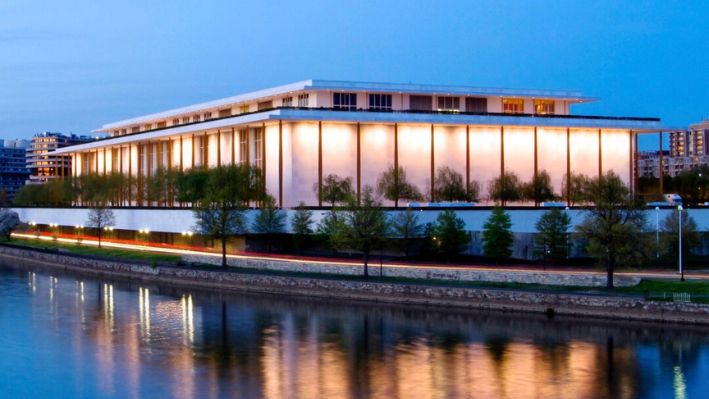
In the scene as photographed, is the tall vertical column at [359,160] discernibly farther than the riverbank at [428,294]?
Yes

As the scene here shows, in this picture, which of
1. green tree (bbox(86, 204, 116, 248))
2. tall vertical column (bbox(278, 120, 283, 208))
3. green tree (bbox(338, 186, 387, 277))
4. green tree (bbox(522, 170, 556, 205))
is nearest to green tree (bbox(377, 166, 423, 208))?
tall vertical column (bbox(278, 120, 283, 208))

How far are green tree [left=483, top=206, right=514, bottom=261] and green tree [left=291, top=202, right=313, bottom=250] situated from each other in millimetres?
12342

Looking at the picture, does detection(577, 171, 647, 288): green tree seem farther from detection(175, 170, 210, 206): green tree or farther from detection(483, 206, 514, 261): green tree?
detection(175, 170, 210, 206): green tree

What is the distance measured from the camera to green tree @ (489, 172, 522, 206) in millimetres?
73938

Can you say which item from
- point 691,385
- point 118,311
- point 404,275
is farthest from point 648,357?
point 118,311

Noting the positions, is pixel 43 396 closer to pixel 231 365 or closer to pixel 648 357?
pixel 231 365

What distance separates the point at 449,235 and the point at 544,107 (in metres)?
33.8

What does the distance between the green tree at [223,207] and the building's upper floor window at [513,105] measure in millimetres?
24146

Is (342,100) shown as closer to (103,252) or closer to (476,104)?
(476,104)

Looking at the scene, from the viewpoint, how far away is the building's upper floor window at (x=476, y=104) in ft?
264

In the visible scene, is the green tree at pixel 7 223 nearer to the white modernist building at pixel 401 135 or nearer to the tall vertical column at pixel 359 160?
the white modernist building at pixel 401 135

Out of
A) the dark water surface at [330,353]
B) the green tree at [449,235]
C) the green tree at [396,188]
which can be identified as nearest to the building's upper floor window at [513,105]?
the green tree at [396,188]

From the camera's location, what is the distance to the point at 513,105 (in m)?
82.4

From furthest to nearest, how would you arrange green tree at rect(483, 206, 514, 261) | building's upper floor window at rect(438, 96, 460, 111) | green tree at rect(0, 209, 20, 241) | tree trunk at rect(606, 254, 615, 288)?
1. green tree at rect(0, 209, 20, 241)
2. building's upper floor window at rect(438, 96, 460, 111)
3. green tree at rect(483, 206, 514, 261)
4. tree trunk at rect(606, 254, 615, 288)
